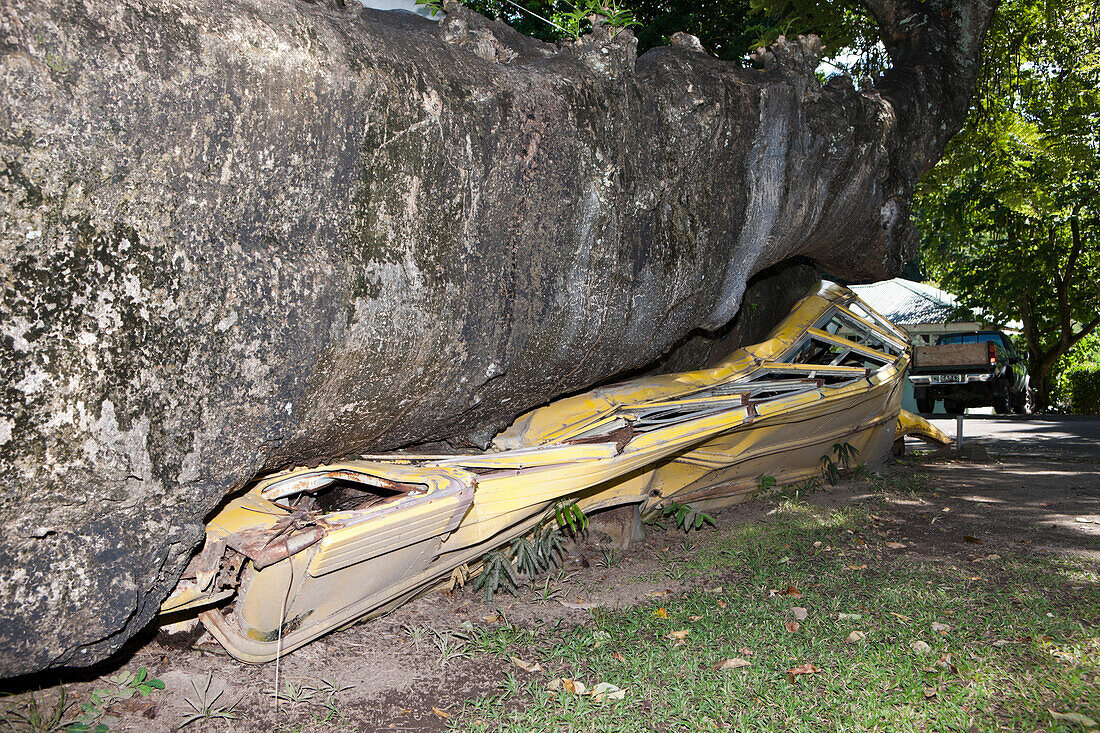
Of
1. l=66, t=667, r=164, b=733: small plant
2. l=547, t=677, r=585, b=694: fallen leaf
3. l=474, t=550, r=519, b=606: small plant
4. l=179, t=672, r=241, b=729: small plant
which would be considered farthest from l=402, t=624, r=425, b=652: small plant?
l=66, t=667, r=164, b=733: small plant

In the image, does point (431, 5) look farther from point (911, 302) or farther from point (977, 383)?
point (911, 302)

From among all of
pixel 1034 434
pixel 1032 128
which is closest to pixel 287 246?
pixel 1032 128

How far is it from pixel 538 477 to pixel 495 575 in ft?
2.91

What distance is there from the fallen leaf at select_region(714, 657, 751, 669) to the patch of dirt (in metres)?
0.93

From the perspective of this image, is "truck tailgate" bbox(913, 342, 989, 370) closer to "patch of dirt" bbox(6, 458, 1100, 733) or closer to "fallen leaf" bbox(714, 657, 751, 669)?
"patch of dirt" bbox(6, 458, 1100, 733)

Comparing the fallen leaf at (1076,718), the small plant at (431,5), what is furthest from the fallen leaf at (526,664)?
the small plant at (431,5)

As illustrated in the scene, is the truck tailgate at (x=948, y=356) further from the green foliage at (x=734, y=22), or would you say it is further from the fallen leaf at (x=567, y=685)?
the fallen leaf at (x=567, y=685)

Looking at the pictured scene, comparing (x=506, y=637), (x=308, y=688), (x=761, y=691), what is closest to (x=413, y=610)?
(x=506, y=637)

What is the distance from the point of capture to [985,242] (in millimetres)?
18141

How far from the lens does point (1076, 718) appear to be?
2.98 meters

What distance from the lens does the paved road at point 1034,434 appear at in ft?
31.8

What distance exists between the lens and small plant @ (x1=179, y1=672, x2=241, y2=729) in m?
3.14

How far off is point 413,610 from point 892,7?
21.8ft

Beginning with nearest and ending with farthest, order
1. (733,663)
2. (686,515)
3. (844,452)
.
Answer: (733,663) < (686,515) < (844,452)
